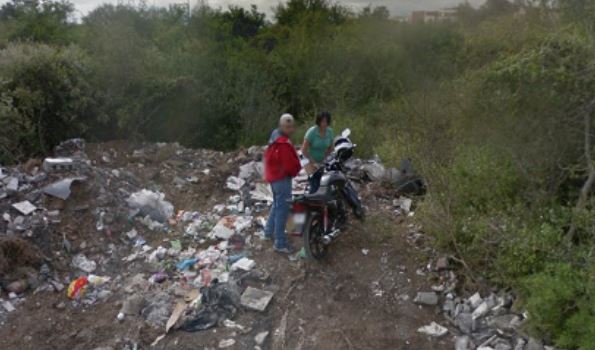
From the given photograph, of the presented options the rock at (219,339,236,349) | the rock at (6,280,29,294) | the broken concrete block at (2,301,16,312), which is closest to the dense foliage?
the rock at (219,339,236,349)

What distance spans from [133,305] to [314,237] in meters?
1.92

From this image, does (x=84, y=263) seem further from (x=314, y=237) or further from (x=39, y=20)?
(x=39, y=20)

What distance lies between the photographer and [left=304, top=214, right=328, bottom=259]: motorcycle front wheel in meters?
5.28

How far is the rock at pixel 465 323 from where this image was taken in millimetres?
4484

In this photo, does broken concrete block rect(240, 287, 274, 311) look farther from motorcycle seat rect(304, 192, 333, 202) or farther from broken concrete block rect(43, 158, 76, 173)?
broken concrete block rect(43, 158, 76, 173)

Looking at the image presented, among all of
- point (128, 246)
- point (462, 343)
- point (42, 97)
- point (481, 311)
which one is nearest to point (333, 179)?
point (481, 311)

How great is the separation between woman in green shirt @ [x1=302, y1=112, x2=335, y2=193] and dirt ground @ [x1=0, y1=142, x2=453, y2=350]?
93 centimetres

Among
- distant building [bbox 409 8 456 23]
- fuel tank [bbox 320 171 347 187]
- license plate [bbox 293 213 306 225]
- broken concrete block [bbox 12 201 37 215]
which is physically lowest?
broken concrete block [bbox 12 201 37 215]

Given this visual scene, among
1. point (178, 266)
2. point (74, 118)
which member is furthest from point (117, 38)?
point (178, 266)

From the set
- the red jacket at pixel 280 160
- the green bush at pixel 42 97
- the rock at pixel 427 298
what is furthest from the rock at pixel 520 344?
the green bush at pixel 42 97

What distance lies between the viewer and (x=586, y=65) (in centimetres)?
486

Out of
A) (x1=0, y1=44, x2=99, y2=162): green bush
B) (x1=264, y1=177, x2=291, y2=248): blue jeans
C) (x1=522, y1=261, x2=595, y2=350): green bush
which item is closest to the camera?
(x1=522, y1=261, x2=595, y2=350): green bush

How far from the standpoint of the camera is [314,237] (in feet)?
17.8

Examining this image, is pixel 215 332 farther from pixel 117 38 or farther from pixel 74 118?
pixel 117 38
